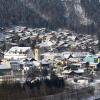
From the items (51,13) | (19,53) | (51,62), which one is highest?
(51,13)

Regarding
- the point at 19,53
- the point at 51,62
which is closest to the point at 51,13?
the point at 19,53

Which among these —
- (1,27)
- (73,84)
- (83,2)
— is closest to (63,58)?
(73,84)

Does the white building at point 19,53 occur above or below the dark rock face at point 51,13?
below

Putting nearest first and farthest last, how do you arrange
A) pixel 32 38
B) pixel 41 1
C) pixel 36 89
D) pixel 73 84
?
pixel 36 89 → pixel 73 84 → pixel 32 38 → pixel 41 1

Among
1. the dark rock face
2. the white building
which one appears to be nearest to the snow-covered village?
the white building

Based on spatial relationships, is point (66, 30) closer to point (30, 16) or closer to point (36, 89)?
point (30, 16)

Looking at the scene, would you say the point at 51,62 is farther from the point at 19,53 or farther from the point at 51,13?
the point at 51,13

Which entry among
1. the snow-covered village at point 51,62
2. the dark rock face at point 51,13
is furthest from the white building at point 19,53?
the dark rock face at point 51,13

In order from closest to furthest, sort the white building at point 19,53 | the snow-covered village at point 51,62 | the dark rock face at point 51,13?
the snow-covered village at point 51,62 → the white building at point 19,53 → the dark rock face at point 51,13

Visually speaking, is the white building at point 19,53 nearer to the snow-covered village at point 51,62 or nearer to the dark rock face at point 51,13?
the snow-covered village at point 51,62
